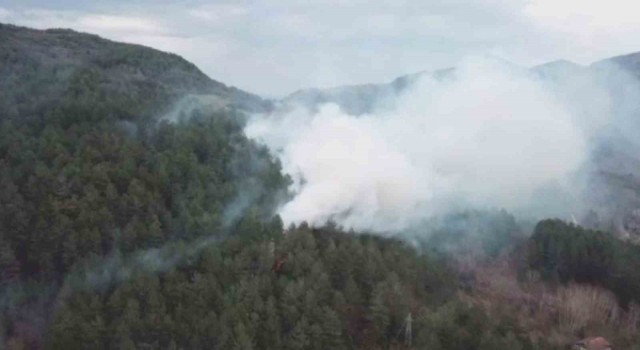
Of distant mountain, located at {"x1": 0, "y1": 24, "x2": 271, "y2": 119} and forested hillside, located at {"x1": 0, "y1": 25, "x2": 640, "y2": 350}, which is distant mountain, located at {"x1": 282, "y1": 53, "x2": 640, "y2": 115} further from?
forested hillside, located at {"x1": 0, "y1": 25, "x2": 640, "y2": 350}

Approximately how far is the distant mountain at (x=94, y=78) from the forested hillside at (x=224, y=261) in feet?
2.83

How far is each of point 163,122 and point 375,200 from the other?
13.7m

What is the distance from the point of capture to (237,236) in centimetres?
3550

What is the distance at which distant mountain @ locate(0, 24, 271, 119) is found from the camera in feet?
162

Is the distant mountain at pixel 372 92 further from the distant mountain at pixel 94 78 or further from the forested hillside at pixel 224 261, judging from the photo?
the forested hillside at pixel 224 261

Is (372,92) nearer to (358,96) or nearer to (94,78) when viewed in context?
(358,96)

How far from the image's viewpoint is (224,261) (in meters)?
33.0

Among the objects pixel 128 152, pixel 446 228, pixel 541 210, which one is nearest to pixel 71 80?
pixel 128 152

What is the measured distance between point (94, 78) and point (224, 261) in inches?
1221

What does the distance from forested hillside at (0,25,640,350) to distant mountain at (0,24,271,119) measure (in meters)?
0.86

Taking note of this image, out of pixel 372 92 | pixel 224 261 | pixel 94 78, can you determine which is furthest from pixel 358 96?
pixel 224 261

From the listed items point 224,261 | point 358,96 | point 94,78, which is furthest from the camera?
point 358,96

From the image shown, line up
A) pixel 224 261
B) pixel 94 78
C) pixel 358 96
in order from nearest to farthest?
1. pixel 224 261
2. pixel 94 78
3. pixel 358 96

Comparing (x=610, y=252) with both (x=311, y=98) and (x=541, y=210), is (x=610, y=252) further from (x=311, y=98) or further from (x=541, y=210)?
(x=311, y=98)
